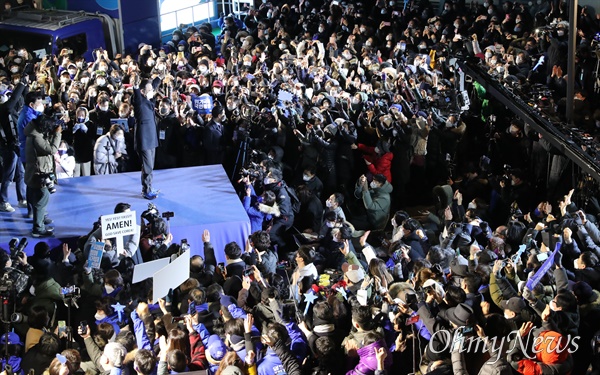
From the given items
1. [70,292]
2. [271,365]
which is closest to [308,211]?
[70,292]

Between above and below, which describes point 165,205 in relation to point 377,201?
above

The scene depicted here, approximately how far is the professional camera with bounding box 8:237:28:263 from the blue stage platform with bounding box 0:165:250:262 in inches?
14.3

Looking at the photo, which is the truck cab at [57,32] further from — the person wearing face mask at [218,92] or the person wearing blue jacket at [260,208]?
the person wearing blue jacket at [260,208]

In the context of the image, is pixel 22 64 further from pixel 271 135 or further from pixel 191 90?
pixel 271 135

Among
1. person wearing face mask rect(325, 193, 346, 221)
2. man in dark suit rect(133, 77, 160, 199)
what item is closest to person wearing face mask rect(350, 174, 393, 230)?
person wearing face mask rect(325, 193, 346, 221)

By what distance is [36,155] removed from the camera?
Result: 9445 mm

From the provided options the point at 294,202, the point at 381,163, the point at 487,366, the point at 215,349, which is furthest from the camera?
the point at 381,163

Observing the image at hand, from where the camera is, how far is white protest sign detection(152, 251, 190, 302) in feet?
24.9

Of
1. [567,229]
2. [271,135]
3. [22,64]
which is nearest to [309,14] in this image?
[22,64]

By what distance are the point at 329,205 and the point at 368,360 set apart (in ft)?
12.0

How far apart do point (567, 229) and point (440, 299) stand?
200cm

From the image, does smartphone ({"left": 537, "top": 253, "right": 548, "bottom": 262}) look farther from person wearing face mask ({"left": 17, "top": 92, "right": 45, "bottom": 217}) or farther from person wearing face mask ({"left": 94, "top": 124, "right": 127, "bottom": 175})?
person wearing face mask ({"left": 94, "top": 124, "right": 127, "bottom": 175})

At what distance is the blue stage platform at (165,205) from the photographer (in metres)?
10.2

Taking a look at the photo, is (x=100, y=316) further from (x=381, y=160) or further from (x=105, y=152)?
(x=381, y=160)
